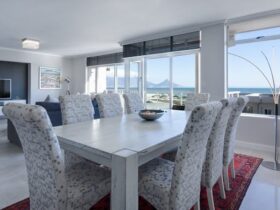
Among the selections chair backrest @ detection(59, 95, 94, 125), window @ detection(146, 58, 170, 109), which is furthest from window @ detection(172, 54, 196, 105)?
chair backrest @ detection(59, 95, 94, 125)

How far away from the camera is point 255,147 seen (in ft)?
11.8

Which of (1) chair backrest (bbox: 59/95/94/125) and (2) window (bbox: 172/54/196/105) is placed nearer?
(1) chair backrest (bbox: 59/95/94/125)

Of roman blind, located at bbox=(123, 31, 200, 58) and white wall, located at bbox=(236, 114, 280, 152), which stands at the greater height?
roman blind, located at bbox=(123, 31, 200, 58)

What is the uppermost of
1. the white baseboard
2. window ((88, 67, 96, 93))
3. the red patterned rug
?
window ((88, 67, 96, 93))

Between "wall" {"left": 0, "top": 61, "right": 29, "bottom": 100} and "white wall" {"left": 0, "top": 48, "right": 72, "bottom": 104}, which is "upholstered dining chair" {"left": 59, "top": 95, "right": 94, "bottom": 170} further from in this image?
"wall" {"left": 0, "top": 61, "right": 29, "bottom": 100}

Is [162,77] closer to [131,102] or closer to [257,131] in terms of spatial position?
[131,102]

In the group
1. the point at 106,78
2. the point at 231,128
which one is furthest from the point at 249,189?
the point at 106,78

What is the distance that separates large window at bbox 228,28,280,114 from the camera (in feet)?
11.9

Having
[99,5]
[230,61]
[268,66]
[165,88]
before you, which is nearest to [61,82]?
[165,88]

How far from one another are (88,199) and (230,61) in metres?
3.86

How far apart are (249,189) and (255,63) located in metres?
2.60

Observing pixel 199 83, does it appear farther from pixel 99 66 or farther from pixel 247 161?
pixel 99 66

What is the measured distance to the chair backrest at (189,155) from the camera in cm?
115

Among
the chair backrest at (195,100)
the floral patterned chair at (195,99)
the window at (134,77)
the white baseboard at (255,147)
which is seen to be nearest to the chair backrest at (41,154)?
the floral patterned chair at (195,99)
